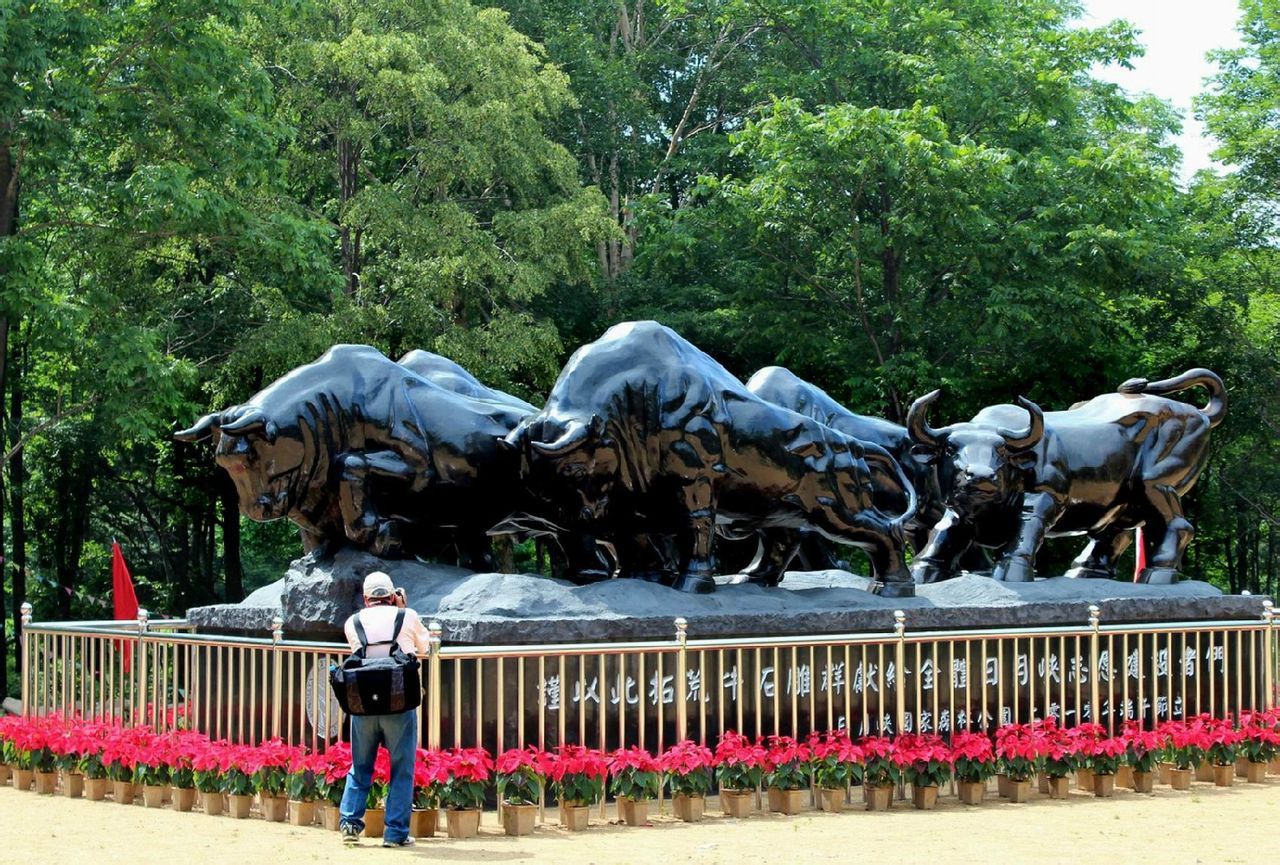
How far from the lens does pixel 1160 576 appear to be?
1384cm

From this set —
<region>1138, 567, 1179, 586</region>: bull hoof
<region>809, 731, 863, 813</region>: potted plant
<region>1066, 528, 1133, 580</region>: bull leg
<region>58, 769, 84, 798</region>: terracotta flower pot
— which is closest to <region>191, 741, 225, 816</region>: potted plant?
<region>58, 769, 84, 798</region>: terracotta flower pot

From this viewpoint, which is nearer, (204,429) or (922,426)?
(204,429)

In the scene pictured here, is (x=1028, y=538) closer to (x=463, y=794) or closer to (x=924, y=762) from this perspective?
(x=924, y=762)

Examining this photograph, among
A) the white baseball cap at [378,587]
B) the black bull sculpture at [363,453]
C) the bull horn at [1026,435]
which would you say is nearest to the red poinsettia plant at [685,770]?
the white baseball cap at [378,587]

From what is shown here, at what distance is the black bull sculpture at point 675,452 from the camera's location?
11258 millimetres

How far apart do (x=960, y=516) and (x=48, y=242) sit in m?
14.8

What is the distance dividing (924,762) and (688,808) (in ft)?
5.52

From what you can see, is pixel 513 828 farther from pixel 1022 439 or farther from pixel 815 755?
pixel 1022 439

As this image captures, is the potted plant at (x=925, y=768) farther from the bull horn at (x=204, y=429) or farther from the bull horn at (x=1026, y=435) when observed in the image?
the bull horn at (x=204, y=429)

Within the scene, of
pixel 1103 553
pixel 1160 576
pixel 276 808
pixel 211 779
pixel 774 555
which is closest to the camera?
pixel 276 808

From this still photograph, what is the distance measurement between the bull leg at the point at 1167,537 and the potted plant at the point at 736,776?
19.2 ft

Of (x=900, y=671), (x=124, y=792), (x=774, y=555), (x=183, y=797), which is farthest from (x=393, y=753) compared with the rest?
(x=774, y=555)

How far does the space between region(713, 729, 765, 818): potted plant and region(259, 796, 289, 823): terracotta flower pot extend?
2607 millimetres

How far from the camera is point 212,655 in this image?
11797 millimetres
